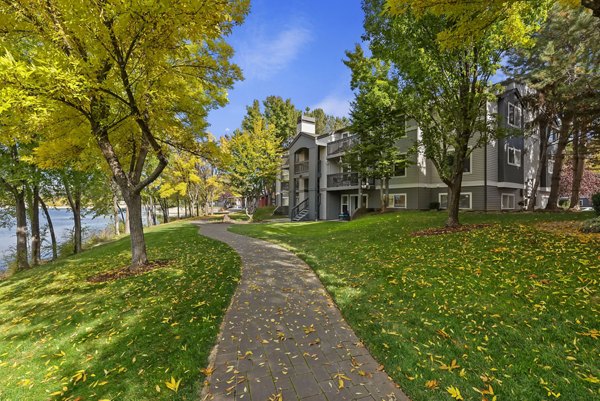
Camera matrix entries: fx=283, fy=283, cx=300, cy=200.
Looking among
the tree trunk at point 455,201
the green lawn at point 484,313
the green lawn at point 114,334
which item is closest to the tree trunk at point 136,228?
the green lawn at point 114,334

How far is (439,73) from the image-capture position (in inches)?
444

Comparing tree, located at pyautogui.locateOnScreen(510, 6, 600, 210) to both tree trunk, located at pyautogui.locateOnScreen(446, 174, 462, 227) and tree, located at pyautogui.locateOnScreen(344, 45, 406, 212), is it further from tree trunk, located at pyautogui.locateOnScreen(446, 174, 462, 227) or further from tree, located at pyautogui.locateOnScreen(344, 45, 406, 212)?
tree, located at pyautogui.locateOnScreen(344, 45, 406, 212)

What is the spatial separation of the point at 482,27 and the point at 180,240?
14441mm

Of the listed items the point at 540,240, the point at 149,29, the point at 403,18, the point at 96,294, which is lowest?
the point at 96,294

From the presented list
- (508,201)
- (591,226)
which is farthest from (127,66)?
(508,201)

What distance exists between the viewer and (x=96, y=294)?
22.7 ft

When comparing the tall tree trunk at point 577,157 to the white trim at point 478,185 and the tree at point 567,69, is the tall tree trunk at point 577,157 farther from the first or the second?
the white trim at point 478,185

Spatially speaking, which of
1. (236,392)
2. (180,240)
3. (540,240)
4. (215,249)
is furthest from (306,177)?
(236,392)

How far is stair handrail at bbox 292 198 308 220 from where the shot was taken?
30.4 m

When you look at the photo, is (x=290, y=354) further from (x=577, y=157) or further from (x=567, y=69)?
(x=577, y=157)

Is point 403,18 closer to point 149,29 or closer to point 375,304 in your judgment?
point 149,29

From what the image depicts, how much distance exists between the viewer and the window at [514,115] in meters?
20.7

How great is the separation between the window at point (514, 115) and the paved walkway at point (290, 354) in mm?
21993

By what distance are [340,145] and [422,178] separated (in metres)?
8.78
